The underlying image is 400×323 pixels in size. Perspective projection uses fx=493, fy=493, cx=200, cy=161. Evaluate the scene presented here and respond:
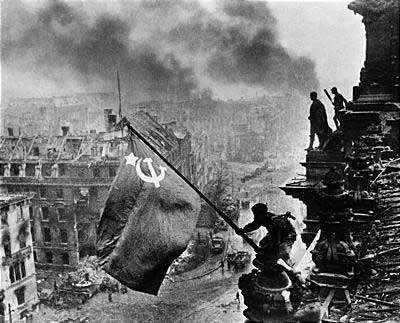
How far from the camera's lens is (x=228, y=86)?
5447 cm

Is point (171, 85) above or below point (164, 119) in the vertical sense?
above

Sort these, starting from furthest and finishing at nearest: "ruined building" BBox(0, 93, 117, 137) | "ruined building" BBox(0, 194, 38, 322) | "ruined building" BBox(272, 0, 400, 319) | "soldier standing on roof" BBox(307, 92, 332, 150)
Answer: "ruined building" BBox(0, 93, 117, 137), "ruined building" BBox(0, 194, 38, 322), "soldier standing on roof" BBox(307, 92, 332, 150), "ruined building" BBox(272, 0, 400, 319)

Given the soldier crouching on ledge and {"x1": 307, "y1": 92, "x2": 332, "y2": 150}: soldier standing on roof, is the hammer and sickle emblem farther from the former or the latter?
{"x1": 307, "y1": 92, "x2": 332, "y2": 150}: soldier standing on roof

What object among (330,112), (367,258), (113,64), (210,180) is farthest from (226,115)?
(367,258)

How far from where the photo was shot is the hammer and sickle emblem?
7016mm

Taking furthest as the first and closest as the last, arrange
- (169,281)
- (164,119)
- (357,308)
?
1. (164,119)
2. (169,281)
3. (357,308)

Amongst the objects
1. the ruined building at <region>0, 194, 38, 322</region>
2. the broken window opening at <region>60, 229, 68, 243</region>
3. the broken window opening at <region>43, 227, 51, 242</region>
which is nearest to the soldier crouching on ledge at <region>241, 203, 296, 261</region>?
the ruined building at <region>0, 194, 38, 322</region>

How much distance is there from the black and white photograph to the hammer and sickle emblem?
0.03 metres

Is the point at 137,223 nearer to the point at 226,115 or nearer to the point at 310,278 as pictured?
the point at 310,278

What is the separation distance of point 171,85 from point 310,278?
50965 mm

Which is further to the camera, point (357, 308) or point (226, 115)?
point (226, 115)

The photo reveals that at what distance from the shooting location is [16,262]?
3253cm

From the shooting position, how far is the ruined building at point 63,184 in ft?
131

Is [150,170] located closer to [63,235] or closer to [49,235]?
[63,235]
